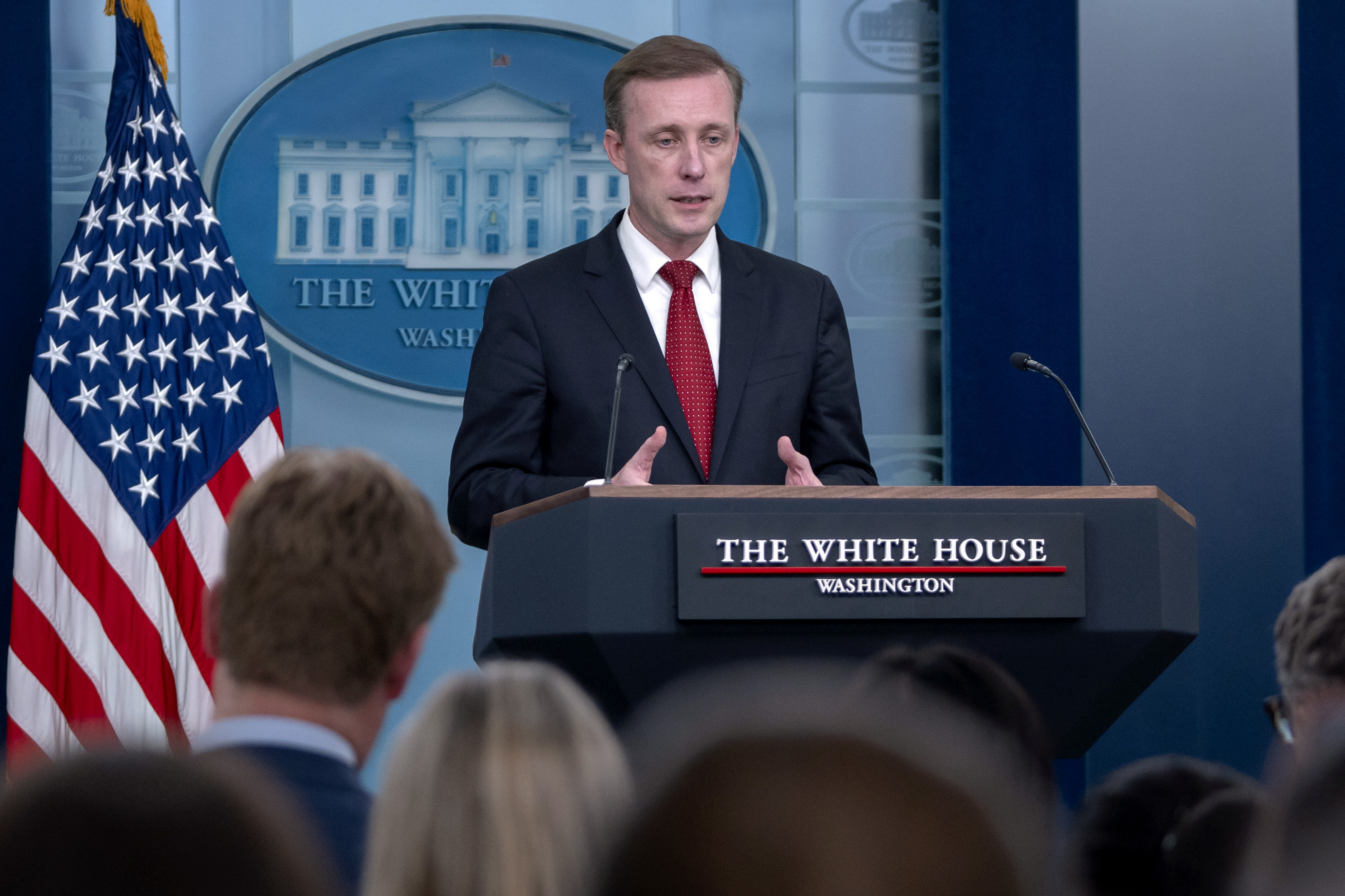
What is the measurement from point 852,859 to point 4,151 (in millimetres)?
4189

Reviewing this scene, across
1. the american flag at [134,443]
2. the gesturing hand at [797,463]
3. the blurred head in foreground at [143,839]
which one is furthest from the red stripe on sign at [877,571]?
the american flag at [134,443]

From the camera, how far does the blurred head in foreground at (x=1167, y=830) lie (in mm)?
853

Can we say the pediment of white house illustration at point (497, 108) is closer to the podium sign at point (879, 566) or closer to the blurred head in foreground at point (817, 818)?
the podium sign at point (879, 566)

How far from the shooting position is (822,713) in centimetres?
59

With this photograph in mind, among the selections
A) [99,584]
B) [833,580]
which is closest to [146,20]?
[99,584]

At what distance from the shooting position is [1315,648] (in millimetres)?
1539

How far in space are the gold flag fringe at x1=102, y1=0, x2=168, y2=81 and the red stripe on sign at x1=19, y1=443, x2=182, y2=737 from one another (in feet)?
3.80

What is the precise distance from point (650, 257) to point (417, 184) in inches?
75.7

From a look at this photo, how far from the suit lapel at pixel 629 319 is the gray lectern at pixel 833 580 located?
0.58 meters

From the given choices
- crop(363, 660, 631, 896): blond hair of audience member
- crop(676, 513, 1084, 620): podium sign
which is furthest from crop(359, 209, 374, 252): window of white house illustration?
crop(363, 660, 631, 896): blond hair of audience member

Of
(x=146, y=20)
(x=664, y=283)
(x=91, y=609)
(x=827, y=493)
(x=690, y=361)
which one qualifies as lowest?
(x=91, y=609)

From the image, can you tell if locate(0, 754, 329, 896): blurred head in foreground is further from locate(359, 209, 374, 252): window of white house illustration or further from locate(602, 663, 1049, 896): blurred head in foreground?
locate(359, 209, 374, 252): window of white house illustration

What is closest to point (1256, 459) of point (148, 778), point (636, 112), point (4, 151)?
point (636, 112)

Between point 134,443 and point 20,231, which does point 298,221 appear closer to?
point 20,231
